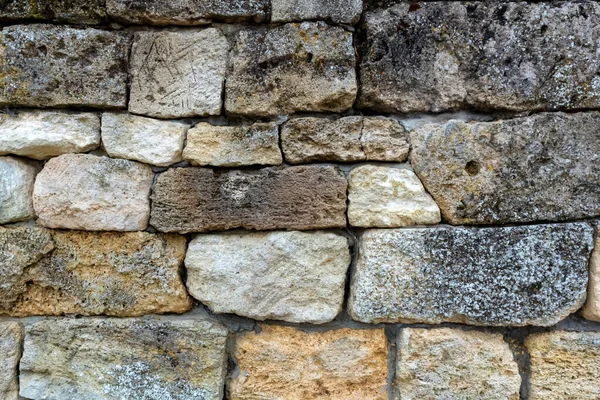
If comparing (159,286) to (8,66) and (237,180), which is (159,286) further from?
(8,66)

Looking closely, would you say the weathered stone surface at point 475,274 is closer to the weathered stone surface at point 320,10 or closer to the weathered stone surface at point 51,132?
the weathered stone surface at point 320,10

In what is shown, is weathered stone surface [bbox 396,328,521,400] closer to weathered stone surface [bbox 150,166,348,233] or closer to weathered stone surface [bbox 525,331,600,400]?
weathered stone surface [bbox 525,331,600,400]

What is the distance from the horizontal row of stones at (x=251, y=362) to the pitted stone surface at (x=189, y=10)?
3.63 feet

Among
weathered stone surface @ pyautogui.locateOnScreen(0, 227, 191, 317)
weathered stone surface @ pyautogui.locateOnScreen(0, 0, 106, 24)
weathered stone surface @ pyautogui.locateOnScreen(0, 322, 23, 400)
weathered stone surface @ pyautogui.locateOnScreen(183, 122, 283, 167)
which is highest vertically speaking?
weathered stone surface @ pyautogui.locateOnScreen(0, 0, 106, 24)

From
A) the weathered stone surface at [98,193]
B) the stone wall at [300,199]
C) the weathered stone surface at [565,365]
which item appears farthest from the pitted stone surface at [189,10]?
the weathered stone surface at [565,365]

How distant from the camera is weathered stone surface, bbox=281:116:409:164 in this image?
4.71 ft

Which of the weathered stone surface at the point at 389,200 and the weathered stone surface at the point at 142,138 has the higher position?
the weathered stone surface at the point at 142,138

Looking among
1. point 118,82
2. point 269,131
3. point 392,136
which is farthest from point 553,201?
point 118,82

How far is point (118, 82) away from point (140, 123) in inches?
6.6

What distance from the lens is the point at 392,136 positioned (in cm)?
144

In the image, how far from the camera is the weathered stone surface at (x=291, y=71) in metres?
1.42

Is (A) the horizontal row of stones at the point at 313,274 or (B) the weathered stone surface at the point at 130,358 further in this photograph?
(B) the weathered stone surface at the point at 130,358

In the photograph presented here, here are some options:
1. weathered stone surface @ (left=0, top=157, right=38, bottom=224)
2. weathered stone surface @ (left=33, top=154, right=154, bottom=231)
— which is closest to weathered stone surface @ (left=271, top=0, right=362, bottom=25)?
weathered stone surface @ (left=33, top=154, right=154, bottom=231)

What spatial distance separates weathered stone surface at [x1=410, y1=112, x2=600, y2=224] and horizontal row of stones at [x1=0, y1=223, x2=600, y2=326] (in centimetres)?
6
